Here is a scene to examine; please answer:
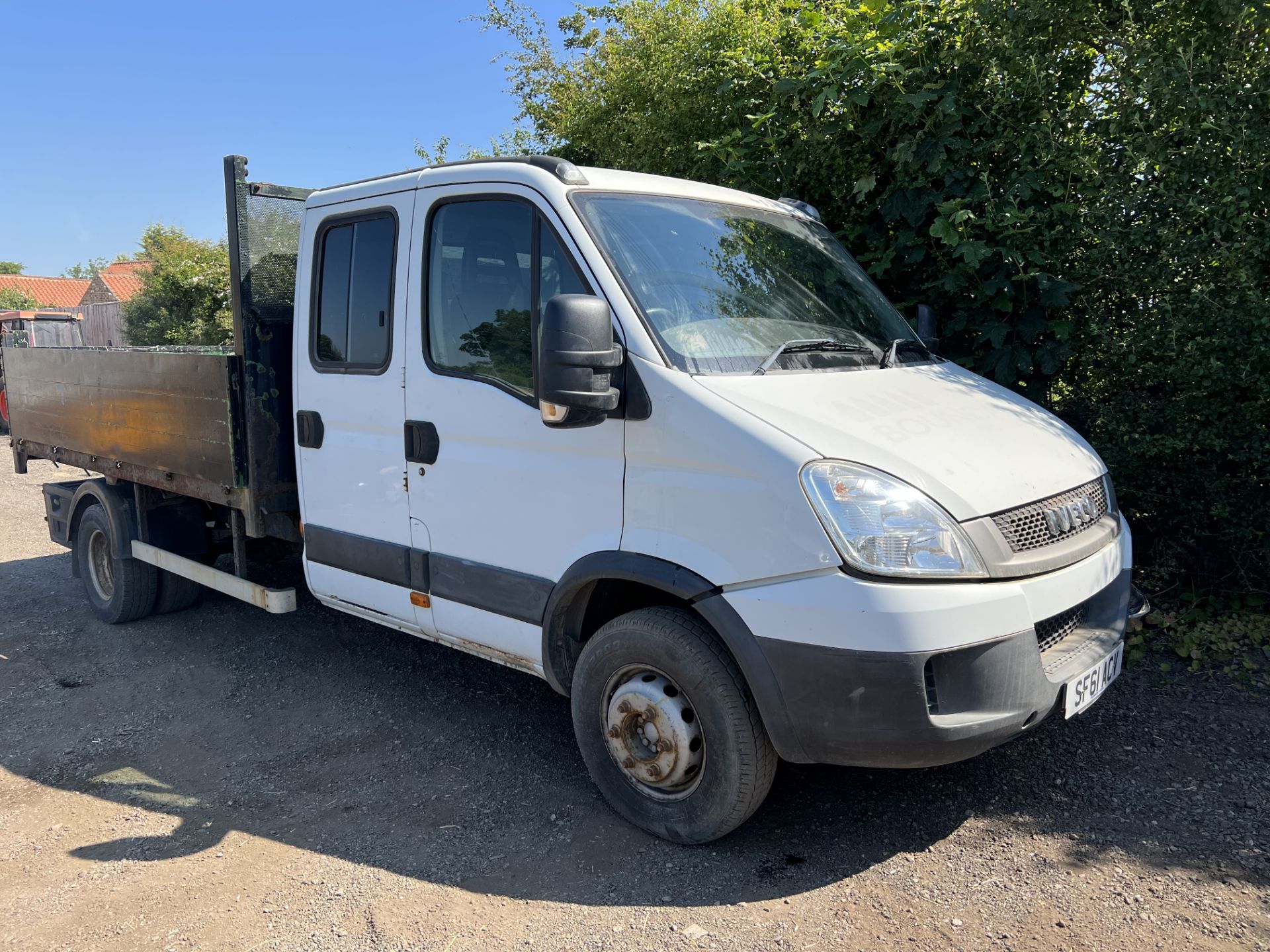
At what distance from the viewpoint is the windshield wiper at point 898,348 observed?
3.79m

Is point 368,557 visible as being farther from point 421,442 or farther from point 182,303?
point 182,303

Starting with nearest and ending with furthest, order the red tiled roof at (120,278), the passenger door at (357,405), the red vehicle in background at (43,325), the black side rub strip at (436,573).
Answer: the black side rub strip at (436,573)
the passenger door at (357,405)
the red vehicle in background at (43,325)
the red tiled roof at (120,278)

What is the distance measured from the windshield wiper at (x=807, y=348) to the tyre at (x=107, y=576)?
4621 millimetres

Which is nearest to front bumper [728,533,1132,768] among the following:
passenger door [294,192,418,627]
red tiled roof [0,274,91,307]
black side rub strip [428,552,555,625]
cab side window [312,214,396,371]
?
black side rub strip [428,552,555,625]

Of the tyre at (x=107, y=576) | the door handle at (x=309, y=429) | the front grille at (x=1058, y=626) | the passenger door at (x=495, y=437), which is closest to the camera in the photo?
the front grille at (x=1058, y=626)

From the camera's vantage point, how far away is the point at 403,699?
15.9 ft

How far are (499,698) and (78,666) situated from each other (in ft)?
8.72

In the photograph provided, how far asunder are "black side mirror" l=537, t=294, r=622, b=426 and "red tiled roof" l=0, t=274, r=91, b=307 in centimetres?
5991

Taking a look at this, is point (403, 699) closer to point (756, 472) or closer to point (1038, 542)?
point (756, 472)

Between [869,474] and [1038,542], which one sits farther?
[1038,542]

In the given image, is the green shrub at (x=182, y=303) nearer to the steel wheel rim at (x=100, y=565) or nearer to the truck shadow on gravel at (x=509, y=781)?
the steel wheel rim at (x=100, y=565)

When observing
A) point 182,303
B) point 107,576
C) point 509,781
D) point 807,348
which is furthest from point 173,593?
point 182,303

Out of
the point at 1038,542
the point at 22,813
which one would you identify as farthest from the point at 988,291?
the point at 22,813

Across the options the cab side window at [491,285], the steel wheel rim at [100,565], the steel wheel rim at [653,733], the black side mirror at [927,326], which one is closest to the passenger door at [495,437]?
the cab side window at [491,285]
